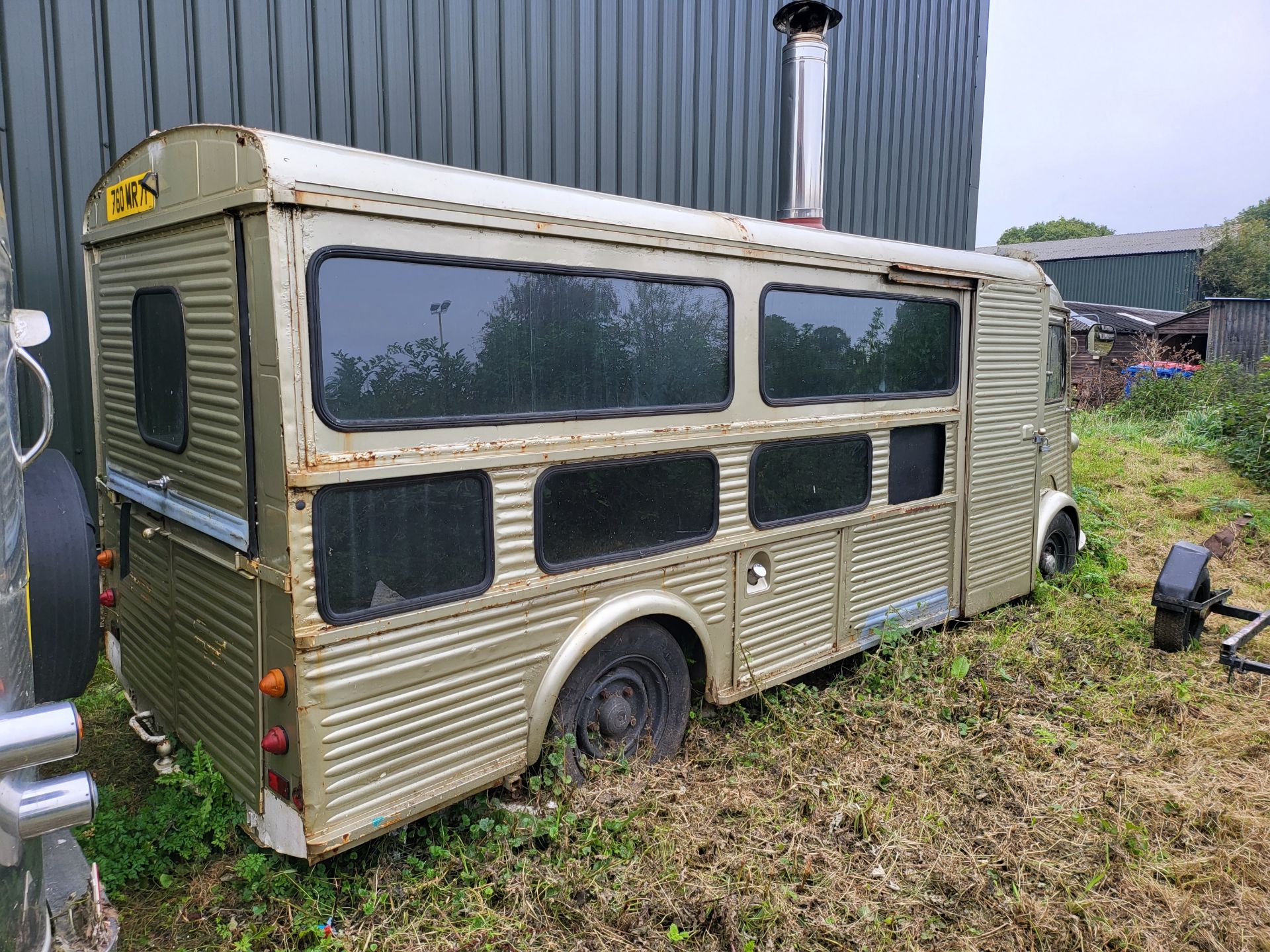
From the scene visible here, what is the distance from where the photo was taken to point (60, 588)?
2.51 meters

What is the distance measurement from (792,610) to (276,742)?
97.3 inches

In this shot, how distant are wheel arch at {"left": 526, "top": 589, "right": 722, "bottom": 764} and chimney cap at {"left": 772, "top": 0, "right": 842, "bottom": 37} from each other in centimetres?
430

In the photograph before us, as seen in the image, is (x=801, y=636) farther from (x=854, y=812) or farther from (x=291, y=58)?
(x=291, y=58)

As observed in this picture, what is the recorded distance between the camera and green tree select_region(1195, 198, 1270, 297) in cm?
3278

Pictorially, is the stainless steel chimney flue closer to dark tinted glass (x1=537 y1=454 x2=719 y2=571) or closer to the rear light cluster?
dark tinted glass (x1=537 y1=454 x2=719 y2=571)

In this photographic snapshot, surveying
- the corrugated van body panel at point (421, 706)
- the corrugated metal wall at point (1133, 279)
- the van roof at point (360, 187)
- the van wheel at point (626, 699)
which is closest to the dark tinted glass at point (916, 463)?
the van roof at point (360, 187)

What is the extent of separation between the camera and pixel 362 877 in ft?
9.80

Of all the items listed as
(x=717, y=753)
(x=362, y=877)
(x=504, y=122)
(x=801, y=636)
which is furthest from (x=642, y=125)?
(x=362, y=877)

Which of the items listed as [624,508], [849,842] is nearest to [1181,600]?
[849,842]

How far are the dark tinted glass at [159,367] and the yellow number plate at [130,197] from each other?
31 centimetres

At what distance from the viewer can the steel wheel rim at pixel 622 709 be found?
3.58m

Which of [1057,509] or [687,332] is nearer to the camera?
[687,332]

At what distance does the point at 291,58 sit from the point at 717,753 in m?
5.02

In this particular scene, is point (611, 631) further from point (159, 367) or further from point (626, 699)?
point (159, 367)
